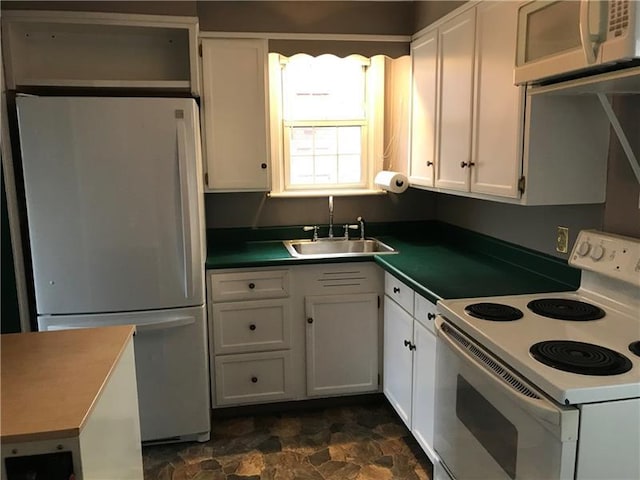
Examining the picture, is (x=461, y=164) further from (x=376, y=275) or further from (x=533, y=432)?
(x=533, y=432)

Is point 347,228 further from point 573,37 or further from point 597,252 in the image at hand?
point 573,37

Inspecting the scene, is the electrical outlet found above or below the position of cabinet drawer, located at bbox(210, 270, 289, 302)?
above

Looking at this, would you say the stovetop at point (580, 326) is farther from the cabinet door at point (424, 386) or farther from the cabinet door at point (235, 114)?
the cabinet door at point (235, 114)

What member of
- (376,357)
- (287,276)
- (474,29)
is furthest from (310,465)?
(474,29)

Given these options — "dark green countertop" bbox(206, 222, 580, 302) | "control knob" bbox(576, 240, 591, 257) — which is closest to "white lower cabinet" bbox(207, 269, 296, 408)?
"dark green countertop" bbox(206, 222, 580, 302)

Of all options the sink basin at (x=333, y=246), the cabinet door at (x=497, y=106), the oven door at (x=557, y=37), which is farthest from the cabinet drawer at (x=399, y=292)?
the oven door at (x=557, y=37)

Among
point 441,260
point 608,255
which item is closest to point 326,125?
point 441,260

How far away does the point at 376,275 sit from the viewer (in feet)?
9.35

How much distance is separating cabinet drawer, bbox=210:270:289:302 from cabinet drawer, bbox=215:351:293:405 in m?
0.33

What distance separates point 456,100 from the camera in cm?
241

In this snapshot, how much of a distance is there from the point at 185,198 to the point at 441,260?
1.34 m

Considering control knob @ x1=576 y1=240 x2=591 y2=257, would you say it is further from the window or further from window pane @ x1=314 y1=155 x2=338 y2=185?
window pane @ x1=314 y1=155 x2=338 y2=185

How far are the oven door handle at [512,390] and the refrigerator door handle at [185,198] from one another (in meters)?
1.30

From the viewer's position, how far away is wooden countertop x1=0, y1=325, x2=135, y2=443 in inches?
45.3
